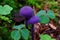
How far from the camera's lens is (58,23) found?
6.43ft

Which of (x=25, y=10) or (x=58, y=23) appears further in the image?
(x=58, y=23)

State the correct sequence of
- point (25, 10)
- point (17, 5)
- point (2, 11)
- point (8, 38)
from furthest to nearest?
point (17, 5)
point (8, 38)
point (2, 11)
point (25, 10)

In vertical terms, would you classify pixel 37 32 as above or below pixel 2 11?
below

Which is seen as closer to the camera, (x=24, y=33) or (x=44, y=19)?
(x=24, y=33)

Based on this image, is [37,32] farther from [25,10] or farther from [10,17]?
[25,10]

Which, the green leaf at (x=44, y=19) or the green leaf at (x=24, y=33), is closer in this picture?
the green leaf at (x=24, y=33)

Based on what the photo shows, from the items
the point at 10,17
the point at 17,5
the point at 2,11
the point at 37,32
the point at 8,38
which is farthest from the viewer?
the point at 17,5

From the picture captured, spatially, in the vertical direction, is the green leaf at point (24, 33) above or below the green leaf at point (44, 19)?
below

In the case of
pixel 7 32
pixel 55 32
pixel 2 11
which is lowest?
pixel 55 32

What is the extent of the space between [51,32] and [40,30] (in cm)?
11

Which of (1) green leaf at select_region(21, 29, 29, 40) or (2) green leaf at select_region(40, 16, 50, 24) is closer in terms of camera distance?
(1) green leaf at select_region(21, 29, 29, 40)

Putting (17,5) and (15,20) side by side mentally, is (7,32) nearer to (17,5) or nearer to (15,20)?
(15,20)

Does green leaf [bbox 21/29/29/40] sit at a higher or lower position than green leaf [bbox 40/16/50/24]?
lower

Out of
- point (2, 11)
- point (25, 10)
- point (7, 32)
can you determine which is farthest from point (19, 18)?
point (25, 10)
